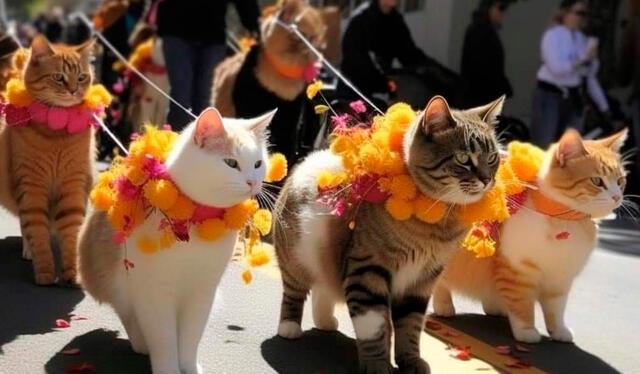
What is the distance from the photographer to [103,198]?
3082mm

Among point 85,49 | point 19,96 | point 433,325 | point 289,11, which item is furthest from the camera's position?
point 289,11

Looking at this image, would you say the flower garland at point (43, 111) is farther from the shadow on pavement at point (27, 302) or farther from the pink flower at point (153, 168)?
the pink flower at point (153, 168)

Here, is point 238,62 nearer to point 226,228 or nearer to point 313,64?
point 313,64


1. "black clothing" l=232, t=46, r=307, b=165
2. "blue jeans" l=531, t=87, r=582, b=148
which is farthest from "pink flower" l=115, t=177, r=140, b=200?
"blue jeans" l=531, t=87, r=582, b=148

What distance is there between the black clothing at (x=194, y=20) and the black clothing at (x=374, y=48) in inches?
43.8

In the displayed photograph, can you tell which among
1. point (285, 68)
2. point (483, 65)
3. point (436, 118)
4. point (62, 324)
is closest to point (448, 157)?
point (436, 118)

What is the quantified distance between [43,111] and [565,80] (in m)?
6.24

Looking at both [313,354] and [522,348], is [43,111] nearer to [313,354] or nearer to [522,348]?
[313,354]

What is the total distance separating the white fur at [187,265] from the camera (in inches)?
113

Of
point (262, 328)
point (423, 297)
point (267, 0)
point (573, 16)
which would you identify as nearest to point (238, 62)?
point (262, 328)

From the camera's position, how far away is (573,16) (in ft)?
30.2

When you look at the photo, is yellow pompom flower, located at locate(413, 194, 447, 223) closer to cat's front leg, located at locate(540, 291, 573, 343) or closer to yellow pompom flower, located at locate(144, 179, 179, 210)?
yellow pompom flower, located at locate(144, 179, 179, 210)

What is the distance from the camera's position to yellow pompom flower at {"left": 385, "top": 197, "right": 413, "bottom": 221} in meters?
3.17

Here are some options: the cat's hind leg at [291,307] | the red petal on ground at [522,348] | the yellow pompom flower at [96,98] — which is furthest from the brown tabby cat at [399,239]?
the yellow pompom flower at [96,98]
